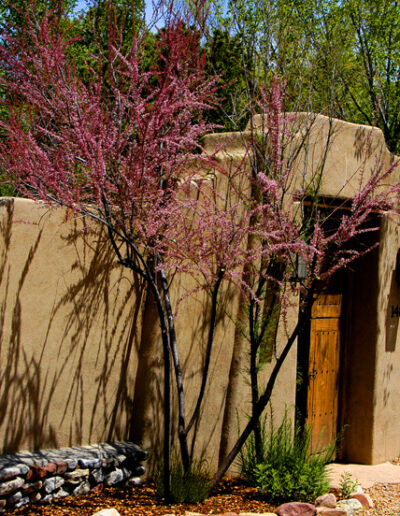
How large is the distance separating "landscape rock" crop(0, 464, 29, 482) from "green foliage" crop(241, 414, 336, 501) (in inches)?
77.5

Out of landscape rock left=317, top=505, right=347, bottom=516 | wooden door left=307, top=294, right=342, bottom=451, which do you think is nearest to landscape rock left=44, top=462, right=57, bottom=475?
landscape rock left=317, top=505, right=347, bottom=516

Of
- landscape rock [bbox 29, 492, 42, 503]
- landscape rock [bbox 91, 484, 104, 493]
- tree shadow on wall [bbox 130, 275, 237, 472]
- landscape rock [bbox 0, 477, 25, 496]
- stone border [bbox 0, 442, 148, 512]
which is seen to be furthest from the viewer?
tree shadow on wall [bbox 130, 275, 237, 472]

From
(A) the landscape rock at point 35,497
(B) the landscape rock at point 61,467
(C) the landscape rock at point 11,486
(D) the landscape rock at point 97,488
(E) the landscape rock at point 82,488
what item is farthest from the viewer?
(D) the landscape rock at point 97,488

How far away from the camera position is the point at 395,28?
14328 mm

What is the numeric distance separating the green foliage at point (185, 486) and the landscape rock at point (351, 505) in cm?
112

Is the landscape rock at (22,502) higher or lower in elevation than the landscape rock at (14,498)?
lower

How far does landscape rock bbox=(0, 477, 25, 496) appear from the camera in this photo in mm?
4178

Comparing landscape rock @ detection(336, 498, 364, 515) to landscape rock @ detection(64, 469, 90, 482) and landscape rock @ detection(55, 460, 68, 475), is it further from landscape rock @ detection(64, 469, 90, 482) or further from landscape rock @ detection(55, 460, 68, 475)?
landscape rock @ detection(55, 460, 68, 475)

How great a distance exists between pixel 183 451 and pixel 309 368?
7.83 feet

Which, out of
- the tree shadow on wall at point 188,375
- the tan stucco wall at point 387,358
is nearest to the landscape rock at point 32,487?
the tree shadow on wall at point 188,375

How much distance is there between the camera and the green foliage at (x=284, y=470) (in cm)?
513

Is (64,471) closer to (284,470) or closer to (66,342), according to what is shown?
(66,342)

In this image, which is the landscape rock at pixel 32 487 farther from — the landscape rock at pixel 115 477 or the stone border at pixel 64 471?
the landscape rock at pixel 115 477

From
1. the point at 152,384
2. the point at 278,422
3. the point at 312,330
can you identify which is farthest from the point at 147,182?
the point at 312,330
